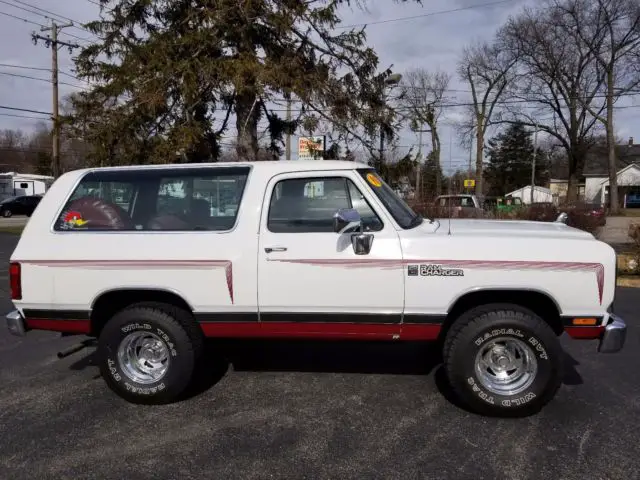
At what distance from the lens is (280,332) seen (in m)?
4.05

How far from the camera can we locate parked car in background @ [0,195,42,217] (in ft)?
118

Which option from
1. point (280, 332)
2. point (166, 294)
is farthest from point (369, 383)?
point (166, 294)

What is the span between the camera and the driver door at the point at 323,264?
12.6ft

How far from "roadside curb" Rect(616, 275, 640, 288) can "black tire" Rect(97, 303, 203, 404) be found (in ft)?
26.7

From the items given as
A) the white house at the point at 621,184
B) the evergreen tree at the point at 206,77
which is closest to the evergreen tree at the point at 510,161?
the white house at the point at 621,184

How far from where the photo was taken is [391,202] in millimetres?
4254

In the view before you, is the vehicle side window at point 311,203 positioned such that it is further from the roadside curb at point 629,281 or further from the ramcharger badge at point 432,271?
the roadside curb at point 629,281

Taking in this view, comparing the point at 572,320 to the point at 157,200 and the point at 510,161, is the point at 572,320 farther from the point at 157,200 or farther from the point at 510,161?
the point at 510,161

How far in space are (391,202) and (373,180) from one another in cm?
23

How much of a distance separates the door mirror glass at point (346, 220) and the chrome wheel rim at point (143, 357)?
5.43 ft

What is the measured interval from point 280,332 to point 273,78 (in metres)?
7.67

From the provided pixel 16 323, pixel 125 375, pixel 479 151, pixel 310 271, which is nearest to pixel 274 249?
pixel 310 271

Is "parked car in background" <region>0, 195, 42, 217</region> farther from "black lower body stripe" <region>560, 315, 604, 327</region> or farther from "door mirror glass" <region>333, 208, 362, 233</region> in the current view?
"black lower body stripe" <region>560, 315, 604, 327</region>

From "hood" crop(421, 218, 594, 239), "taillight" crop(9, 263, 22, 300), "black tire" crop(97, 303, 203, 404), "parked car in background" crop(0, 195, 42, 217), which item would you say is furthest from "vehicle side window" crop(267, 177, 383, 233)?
"parked car in background" crop(0, 195, 42, 217)
